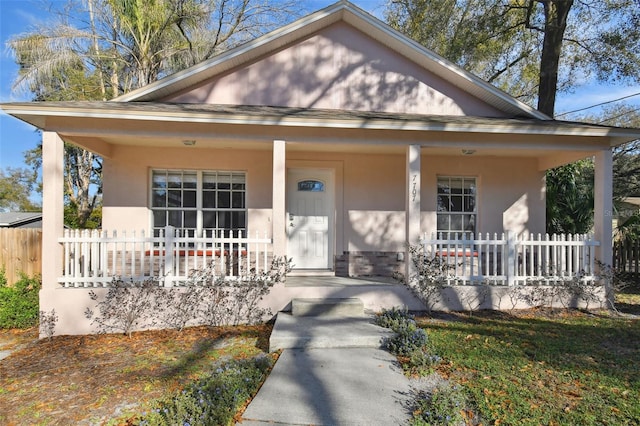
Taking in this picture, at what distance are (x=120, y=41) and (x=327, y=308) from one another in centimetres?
1586

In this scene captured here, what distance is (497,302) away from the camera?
6.49 metres

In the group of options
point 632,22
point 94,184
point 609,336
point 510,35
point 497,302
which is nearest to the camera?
point 609,336

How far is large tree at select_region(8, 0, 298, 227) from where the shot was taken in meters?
12.7

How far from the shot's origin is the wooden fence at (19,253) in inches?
282

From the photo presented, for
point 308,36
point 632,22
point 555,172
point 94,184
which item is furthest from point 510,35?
point 94,184

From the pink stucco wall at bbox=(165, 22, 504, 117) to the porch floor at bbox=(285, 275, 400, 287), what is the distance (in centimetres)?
354

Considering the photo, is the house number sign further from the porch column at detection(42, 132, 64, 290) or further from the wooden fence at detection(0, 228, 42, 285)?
the wooden fence at detection(0, 228, 42, 285)

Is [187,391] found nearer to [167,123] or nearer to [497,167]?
[167,123]

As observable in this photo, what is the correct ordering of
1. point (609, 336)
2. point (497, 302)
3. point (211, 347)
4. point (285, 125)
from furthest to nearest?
point (497, 302) < point (285, 125) < point (609, 336) < point (211, 347)

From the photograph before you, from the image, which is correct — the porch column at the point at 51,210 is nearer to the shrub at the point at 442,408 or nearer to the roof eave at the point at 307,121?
the roof eave at the point at 307,121

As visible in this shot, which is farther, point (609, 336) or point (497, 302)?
point (497, 302)

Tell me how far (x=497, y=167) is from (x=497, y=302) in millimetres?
3334

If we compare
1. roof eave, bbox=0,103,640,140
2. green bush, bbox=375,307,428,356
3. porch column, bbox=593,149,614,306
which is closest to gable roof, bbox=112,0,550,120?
roof eave, bbox=0,103,640,140

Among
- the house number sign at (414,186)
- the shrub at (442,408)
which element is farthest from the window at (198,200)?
the shrub at (442,408)
